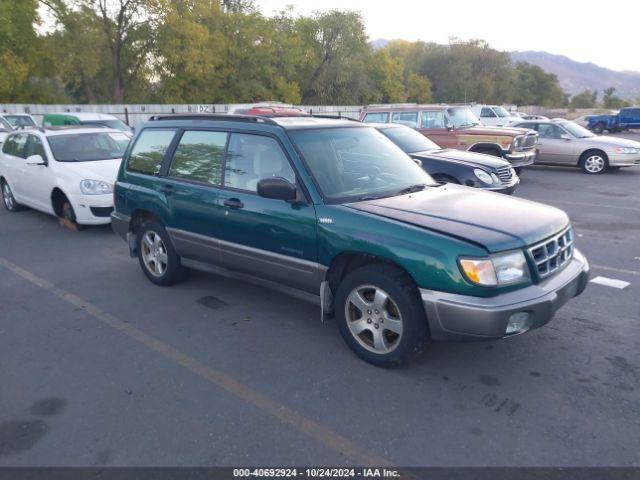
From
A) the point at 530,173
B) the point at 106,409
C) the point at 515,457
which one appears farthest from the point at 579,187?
the point at 106,409

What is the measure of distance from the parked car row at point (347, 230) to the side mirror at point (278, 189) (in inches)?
0.5

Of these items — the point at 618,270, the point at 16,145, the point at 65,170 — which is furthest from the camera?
the point at 16,145

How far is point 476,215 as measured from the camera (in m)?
3.89

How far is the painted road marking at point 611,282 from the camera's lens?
564 centimetres

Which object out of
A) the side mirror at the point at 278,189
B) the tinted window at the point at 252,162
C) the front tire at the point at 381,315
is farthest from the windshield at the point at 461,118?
the front tire at the point at 381,315

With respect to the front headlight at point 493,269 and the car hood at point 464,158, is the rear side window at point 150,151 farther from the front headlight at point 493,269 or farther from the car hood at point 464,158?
the car hood at point 464,158

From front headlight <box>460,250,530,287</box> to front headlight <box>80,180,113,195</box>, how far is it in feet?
20.9

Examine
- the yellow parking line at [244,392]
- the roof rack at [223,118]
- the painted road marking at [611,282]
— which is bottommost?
the yellow parking line at [244,392]

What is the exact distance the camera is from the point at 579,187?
41.9 feet

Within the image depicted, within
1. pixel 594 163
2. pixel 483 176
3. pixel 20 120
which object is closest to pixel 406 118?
pixel 483 176

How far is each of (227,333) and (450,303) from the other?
6.88 ft

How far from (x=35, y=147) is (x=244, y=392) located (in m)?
7.33

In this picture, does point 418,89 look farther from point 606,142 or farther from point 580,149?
point 606,142

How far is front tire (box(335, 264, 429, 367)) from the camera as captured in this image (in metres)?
3.68
